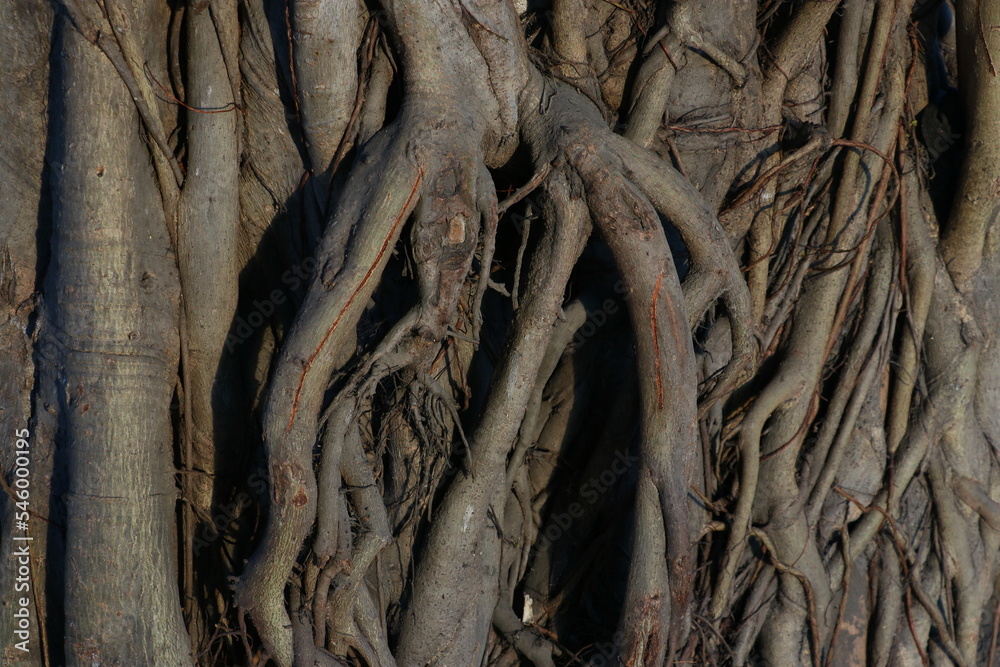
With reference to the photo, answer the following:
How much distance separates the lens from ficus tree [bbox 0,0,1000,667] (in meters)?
2.07

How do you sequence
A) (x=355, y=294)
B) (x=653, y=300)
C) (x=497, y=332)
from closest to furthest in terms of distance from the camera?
1. (x=355, y=294)
2. (x=653, y=300)
3. (x=497, y=332)

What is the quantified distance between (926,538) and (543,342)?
6.01 ft

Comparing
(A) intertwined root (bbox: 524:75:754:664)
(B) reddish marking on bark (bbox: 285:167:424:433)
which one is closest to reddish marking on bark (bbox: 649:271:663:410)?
(A) intertwined root (bbox: 524:75:754:664)

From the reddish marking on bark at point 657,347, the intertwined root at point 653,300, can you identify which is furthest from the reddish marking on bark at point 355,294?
the reddish marking on bark at point 657,347

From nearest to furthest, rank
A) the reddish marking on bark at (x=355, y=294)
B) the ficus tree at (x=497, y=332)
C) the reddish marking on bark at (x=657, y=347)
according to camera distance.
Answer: the reddish marking on bark at (x=355, y=294) → the ficus tree at (x=497, y=332) → the reddish marking on bark at (x=657, y=347)

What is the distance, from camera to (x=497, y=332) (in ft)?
8.56

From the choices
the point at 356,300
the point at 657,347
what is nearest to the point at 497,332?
the point at 657,347

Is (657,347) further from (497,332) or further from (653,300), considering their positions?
(497,332)

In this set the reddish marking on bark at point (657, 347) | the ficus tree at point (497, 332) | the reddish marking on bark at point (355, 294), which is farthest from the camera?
the reddish marking on bark at point (657, 347)

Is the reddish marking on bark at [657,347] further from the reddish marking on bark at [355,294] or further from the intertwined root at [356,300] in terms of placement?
the reddish marking on bark at [355,294]

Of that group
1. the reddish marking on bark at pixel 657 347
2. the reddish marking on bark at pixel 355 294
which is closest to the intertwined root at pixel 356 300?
the reddish marking on bark at pixel 355 294

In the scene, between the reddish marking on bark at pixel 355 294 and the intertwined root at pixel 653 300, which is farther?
the intertwined root at pixel 653 300

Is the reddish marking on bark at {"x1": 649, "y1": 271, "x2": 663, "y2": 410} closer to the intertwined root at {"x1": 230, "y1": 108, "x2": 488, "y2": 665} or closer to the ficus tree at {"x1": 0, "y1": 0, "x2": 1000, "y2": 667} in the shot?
the ficus tree at {"x1": 0, "y1": 0, "x2": 1000, "y2": 667}

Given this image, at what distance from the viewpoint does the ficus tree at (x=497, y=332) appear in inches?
81.6
